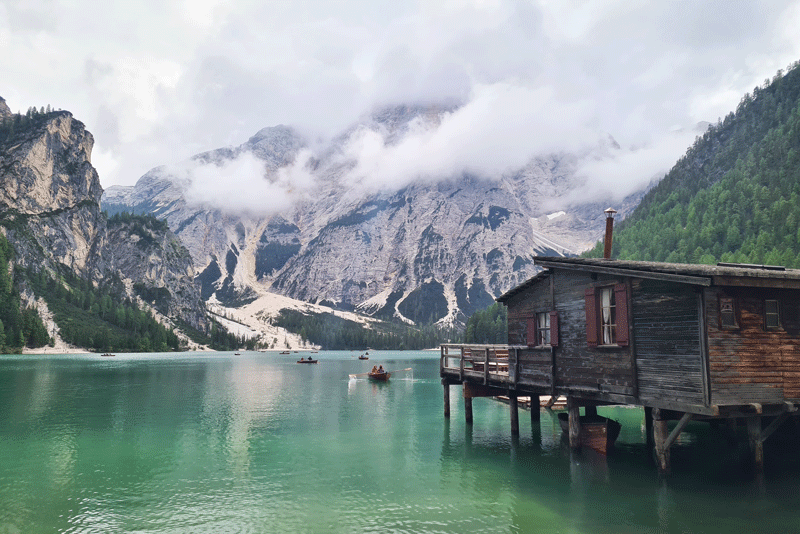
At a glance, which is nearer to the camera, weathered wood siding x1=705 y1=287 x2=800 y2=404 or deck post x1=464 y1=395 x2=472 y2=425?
weathered wood siding x1=705 y1=287 x2=800 y2=404

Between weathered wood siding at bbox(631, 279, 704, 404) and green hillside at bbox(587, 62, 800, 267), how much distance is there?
365 feet

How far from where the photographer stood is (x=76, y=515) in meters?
22.6

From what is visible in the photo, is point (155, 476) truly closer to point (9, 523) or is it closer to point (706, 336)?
point (9, 523)

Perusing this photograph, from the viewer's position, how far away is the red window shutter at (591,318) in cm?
2853

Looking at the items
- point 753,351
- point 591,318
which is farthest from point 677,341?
point 591,318

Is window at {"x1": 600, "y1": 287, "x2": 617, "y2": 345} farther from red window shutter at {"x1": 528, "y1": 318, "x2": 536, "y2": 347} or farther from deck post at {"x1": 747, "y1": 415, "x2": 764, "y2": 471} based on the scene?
deck post at {"x1": 747, "y1": 415, "x2": 764, "y2": 471}

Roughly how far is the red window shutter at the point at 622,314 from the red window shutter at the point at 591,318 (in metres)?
1.79

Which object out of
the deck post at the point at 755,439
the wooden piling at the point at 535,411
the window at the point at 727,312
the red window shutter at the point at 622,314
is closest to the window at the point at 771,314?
the window at the point at 727,312

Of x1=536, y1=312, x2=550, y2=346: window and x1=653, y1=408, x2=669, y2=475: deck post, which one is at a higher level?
x1=536, y1=312, x2=550, y2=346: window

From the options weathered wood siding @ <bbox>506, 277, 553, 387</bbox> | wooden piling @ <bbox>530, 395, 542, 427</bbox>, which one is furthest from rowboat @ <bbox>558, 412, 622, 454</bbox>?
wooden piling @ <bbox>530, 395, 542, 427</bbox>

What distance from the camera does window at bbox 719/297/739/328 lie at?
2342 cm

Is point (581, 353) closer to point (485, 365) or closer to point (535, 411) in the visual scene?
point (485, 365)

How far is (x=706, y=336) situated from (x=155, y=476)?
1116 inches

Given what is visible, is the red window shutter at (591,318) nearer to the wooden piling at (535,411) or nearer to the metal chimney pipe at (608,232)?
the metal chimney pipe at (608,232)
